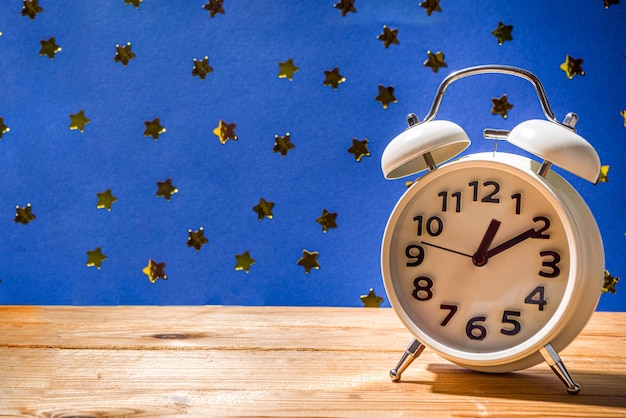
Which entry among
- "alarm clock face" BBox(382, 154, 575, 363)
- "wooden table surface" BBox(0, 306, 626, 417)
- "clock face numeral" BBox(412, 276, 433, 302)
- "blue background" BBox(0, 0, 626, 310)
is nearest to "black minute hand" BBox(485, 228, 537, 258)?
"alarm clock face" BBox(382, 154, 575, 363)

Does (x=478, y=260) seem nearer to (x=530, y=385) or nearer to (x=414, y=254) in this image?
(x=414, y=254)

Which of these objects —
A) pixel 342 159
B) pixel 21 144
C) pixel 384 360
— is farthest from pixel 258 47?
pixel 384 360

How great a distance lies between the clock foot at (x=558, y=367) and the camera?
3.16 feet

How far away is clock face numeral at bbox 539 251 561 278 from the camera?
98 cm

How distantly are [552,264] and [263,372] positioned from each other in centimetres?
49

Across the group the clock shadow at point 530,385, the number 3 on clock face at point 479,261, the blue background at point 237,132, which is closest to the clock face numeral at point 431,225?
the number 3 on clock face at point 479,261

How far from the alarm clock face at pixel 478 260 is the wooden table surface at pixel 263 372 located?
8 centimetres

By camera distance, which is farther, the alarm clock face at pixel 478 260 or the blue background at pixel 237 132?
the blue background at pixel 237 132

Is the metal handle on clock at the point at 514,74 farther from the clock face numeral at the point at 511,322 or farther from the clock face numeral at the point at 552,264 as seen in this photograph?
the clock face numeral at the point at 511,322

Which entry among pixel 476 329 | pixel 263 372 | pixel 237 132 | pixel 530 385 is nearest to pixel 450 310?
pixel 476 329

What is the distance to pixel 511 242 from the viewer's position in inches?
39.9

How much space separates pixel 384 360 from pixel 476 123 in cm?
65

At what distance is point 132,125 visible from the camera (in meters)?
1.58

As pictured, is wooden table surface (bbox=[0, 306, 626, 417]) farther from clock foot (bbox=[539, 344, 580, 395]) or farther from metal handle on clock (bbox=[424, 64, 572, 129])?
metal handle on clock (bbox=[424, 64, 572, 129])
